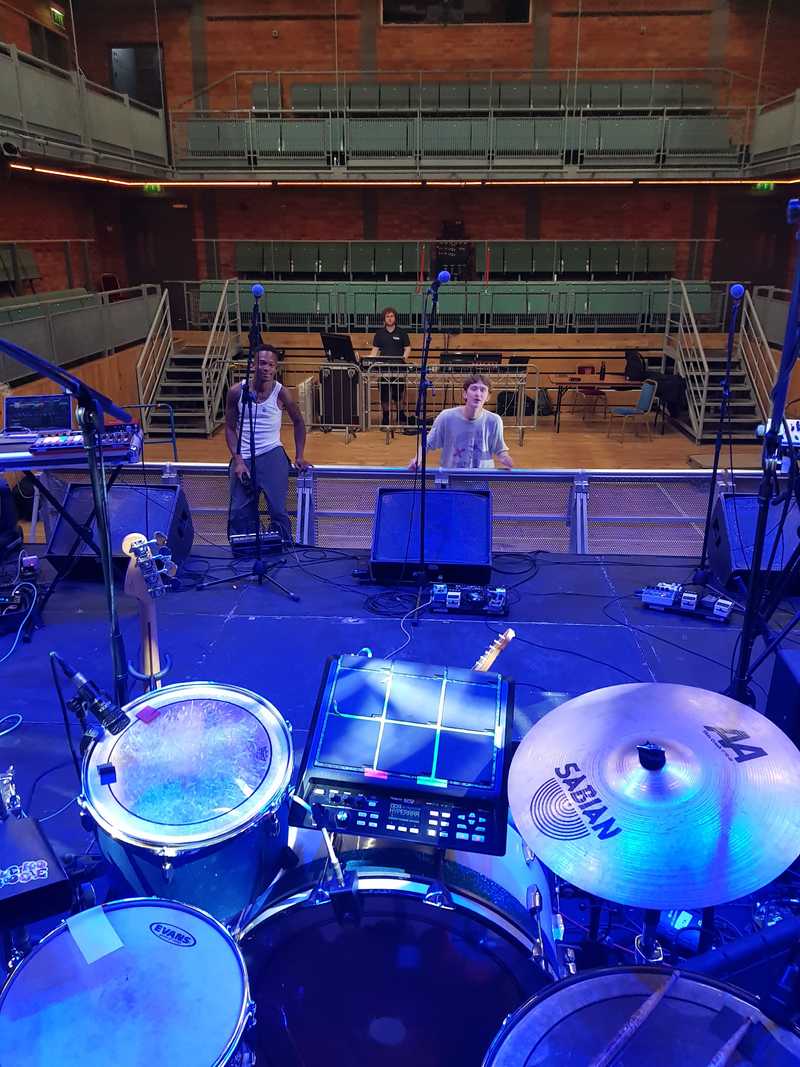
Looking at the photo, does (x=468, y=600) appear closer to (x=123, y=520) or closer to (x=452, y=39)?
(x=123, y=520)

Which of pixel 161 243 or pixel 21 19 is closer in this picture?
pixel 21 19

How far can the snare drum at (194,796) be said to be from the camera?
80.6 inches

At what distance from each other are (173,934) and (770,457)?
8.01ft

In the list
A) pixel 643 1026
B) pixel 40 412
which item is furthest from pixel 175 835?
pixel 40 412

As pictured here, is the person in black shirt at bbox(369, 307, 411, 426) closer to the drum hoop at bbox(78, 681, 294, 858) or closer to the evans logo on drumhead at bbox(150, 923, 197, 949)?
the drum hoop at bbox(78, 681, 294, 858)

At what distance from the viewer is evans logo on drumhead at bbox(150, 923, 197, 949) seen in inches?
68.7

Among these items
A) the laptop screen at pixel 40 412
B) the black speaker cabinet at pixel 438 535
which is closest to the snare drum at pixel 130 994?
the black speaker cabinet at pixel 438 535

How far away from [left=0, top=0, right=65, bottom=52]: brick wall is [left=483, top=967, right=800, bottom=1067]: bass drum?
15.9 metres

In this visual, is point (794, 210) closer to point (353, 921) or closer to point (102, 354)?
point (353, 921)

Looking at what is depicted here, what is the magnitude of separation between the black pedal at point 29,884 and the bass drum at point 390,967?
1.83 feet

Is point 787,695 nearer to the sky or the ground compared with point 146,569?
nearer to the ground

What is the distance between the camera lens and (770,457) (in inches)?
109

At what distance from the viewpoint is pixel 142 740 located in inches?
88.6

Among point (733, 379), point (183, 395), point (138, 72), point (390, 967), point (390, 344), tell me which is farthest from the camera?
point (138, 72)
